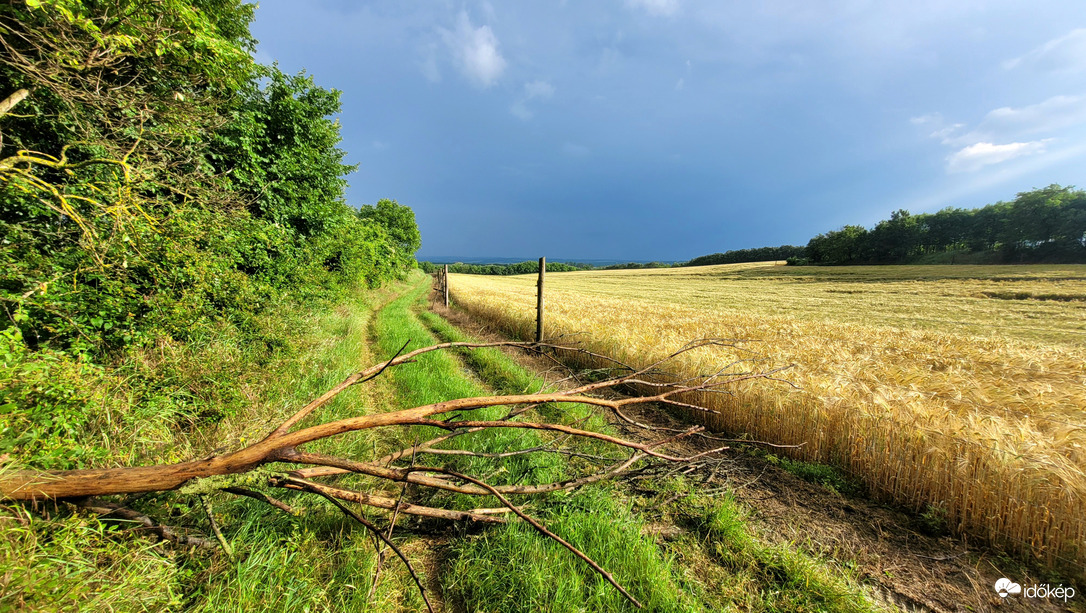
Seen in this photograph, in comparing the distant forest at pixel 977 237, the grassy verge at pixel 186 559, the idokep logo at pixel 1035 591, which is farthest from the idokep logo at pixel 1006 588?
the distant forest at pixel 977 237

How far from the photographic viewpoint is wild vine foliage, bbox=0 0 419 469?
293 centimetres

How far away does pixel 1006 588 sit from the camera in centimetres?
241

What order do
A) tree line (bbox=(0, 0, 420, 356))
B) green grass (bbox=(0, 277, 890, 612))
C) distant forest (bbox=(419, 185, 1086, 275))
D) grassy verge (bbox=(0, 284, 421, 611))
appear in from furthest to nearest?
distant forest (bbox=(419, 185, 1086, 275)) < tree line (bbox=(0, 0, 420, 356)) < green grass (bbox=(0, 277, 890, 612)) < grassy verge (bbox=(0, 284, 421, 611))

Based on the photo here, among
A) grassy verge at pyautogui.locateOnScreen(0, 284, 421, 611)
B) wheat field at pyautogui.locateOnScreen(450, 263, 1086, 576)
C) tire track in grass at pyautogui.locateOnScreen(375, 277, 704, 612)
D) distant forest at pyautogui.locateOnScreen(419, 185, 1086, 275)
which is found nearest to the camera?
grassy verge at pyautogui.locateOnScreen(0, 284, 421, 611)

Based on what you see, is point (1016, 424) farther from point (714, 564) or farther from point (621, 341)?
point (621, 341)

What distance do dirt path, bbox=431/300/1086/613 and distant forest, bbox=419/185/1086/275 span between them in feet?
218

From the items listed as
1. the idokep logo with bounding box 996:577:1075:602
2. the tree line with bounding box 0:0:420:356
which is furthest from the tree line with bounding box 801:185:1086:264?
the tree line with bounding box 0:0:420:356

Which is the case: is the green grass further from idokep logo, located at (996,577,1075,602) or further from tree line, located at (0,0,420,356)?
tree line, located at (0,0,420,356)

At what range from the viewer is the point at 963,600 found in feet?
7.63

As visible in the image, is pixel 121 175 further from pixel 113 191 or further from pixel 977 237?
pixel 977 237

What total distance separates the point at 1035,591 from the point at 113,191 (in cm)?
859

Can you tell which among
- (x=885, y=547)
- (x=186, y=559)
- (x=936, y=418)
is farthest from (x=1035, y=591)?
(x=186, y=559)

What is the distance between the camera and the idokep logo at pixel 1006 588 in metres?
2.38

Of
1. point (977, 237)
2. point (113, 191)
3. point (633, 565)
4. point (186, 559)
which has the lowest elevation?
point (633, 565)
